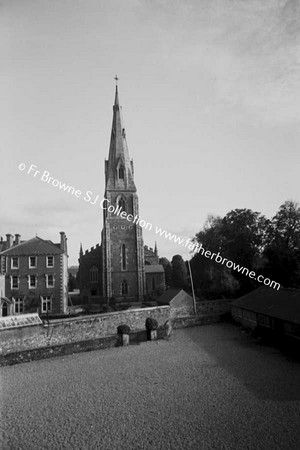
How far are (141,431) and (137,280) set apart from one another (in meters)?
32.5

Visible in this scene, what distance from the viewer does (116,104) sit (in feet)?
162

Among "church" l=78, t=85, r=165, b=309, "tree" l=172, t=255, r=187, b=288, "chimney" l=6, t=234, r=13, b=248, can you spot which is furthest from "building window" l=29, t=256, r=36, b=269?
"tree" l=172, t=255, r=187, b=288

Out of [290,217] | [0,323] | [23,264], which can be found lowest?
[0,323]

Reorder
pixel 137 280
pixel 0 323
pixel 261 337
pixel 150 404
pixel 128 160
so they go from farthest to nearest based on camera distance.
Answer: pixel 128 160, pixel 137 280, pixel 261 337, pixel 0 323, pixel 150 404

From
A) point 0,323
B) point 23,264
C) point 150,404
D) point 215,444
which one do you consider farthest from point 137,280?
point 215,444

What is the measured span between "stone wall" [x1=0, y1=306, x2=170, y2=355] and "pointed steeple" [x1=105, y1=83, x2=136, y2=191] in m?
26.4

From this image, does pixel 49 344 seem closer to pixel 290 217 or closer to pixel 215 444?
pixel 215 444

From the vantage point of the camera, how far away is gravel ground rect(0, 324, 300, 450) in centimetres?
891

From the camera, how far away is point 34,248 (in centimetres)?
3250

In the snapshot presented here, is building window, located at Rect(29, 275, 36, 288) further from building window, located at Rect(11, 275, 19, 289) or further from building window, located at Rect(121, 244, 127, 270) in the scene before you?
building window, located at Rect(121, 244, 127, 270)

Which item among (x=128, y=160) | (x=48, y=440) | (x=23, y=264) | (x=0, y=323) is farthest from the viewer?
(x=128, y=160)

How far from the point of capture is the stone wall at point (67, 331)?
18.4m

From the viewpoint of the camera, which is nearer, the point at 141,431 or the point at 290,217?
the point at 141,431

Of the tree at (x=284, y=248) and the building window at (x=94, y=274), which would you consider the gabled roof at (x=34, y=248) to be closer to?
the building window at (x=94, y=274)
